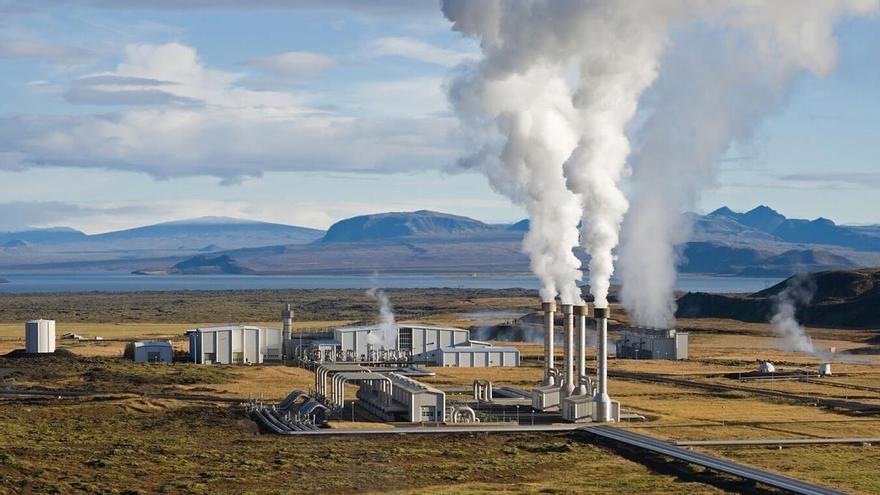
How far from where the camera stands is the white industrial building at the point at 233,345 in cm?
12525

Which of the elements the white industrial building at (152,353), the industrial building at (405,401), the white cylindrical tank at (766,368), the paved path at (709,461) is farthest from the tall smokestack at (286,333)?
the paved path at (709,461)

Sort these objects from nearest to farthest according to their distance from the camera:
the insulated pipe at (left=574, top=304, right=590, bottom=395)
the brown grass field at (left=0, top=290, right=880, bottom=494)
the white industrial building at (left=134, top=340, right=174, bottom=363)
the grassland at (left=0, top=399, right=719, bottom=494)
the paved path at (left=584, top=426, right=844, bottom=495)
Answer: the paved path at (left=584, top=426, right=844, bottom=495) → the grassland at (left=0, top=399, right=719, bottom=494) → the brown grass field at (left=0, top=290, right=880, bottom=494) → the insulated pipe at (left=574, top=304, right=590, bottom=395) → the white industrial building at (left=134, top=340, right=174, bottom=363)

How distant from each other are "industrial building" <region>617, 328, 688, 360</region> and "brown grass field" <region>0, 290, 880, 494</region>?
26520mm

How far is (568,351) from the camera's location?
3484 inches

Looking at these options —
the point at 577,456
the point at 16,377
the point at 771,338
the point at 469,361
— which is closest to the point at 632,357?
the point at 469,361

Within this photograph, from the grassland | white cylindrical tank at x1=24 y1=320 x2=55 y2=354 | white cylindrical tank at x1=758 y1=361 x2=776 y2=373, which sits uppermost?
white cylindrical tank at x1=24 y1=320 x2=55 y2=354

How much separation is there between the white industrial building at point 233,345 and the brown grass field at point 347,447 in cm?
1303

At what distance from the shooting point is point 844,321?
200m

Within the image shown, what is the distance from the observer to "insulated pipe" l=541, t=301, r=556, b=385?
94000 millimetres

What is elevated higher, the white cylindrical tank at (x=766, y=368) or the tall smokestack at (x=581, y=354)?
the tall smokestack at (x=581, y=354)

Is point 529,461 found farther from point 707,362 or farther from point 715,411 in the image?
point 707,362

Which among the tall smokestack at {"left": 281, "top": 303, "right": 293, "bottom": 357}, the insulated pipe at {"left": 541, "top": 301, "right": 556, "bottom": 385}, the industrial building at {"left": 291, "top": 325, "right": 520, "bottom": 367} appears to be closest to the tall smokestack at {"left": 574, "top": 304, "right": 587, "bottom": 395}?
the insulated pipe at {"left": 541, "top": 301, "right": 556, "bottom": 385}

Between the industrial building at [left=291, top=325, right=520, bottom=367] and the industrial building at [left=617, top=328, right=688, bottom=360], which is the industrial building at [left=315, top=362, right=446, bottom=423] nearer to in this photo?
the industrial building at [left=291, top=325, right=520, bottom=367]

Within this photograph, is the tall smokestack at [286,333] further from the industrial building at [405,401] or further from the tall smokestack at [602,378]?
the tall smokestack at [602,378]
